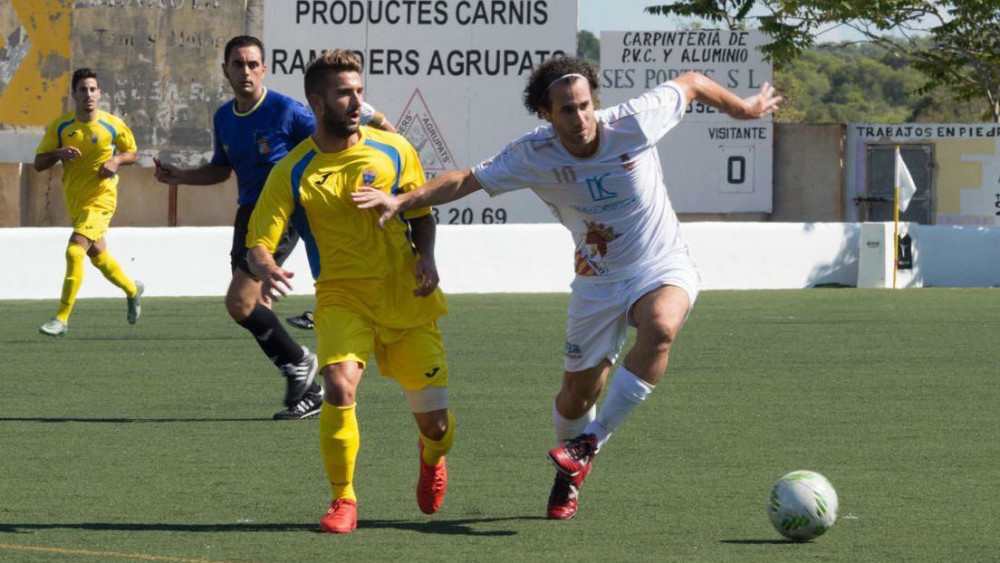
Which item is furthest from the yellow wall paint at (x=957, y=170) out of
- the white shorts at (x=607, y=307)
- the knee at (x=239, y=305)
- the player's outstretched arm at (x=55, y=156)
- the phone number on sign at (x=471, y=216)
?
the white shorts at (x=607, y=307)

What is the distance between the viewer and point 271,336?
9.84 m

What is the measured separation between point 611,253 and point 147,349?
7537mm

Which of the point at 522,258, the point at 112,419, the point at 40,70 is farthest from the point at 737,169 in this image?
the point at 112,419

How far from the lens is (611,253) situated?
7234 millimetres

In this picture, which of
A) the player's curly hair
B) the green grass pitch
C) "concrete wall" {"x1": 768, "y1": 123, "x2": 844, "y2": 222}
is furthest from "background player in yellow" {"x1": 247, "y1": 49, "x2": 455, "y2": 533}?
"concrete wall" {"x1": 768, "y1": 123, "x2": 844, "y2": 222}

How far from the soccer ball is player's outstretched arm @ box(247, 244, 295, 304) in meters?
1.92

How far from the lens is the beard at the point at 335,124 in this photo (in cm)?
684

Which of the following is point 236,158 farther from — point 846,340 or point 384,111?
point 384,111

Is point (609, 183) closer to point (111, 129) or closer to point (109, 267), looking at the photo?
point (111, 129)

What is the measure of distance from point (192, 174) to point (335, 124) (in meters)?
3.46

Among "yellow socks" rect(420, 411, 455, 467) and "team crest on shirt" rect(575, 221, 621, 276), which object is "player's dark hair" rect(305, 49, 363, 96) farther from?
"yellow socks" rect(420, 411, 455, 467)

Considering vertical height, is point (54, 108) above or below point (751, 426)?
above

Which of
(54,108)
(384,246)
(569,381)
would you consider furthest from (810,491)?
(54,108)

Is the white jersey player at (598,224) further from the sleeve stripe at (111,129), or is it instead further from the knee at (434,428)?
the sleeve stripe at (111,129)
